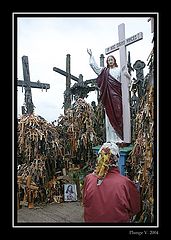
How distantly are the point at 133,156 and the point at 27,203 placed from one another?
54cm

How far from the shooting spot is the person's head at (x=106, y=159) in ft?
6.60

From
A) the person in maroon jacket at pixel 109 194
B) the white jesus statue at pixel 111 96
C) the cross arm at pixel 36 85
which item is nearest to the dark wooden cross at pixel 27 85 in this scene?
the cross arm at pixel 36 85

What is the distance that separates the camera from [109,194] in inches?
79.1

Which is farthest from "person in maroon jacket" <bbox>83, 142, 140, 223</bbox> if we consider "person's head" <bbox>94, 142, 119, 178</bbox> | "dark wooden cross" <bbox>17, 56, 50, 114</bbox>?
"dark wooden cross" <bbox>17, 56, 50, 114</bbox>

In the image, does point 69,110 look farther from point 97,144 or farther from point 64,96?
point 97,144

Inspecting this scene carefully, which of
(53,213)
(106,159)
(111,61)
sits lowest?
(53,213)

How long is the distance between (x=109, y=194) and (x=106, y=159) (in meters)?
0.16

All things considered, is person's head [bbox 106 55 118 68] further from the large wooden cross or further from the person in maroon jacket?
the person in maroon jacket

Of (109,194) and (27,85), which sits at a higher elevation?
(27,85)

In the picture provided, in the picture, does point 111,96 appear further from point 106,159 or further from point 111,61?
point 106,159

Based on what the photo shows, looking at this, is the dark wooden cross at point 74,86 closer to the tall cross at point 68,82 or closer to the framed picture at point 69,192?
the tall cross at point 68,82

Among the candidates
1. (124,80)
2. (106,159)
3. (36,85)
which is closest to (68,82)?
(36,85)
